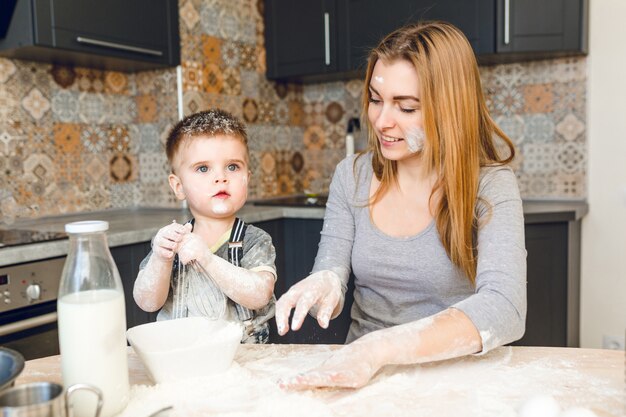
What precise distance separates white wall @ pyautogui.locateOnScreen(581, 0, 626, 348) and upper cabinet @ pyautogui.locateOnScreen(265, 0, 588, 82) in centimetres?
11

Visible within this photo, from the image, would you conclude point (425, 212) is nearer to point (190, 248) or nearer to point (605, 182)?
point (190, 248)

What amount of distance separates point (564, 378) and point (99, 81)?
232 centimetres

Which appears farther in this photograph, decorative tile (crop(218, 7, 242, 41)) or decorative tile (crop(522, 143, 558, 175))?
decorative tile (crop(218, 7, 242, 41))

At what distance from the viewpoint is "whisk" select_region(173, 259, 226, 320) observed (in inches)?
46.1

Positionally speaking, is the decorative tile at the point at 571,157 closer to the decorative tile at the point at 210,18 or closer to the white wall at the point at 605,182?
the white wall at the point at 605,182

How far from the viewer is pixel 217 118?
4.05 feet

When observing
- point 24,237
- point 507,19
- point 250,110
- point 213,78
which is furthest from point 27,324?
point 507,19

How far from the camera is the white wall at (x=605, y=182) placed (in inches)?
96.8

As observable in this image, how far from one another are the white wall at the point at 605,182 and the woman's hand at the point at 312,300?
1801 millimetres

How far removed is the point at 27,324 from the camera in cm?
170

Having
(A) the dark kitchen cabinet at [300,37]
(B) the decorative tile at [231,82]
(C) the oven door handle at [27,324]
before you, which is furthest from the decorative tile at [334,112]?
(C) the oven door handle at [27,324]

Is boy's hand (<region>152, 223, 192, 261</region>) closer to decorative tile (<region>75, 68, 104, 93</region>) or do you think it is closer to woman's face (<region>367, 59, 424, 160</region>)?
woman's face (<region>367, 59, 424, 160</region>)

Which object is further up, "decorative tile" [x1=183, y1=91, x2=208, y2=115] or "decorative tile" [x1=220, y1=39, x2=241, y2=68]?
"decorative tile" [x1=220, y1=39, x2=241, y2=68]

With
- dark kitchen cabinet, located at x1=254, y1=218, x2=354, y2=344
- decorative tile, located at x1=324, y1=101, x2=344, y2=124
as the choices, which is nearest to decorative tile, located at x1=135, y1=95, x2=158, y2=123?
dark kitchen cabinet, located at x1=254, y1=218, x2=354, y2=344
